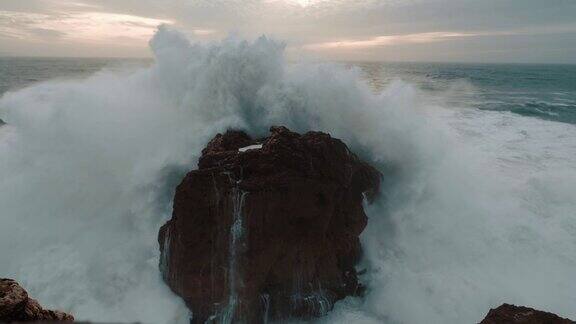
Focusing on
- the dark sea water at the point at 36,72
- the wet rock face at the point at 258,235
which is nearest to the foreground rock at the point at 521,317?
the wet rock face at the point at 258,235

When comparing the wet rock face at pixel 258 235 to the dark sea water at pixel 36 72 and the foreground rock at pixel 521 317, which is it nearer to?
the foreground rock at pixel 521 317

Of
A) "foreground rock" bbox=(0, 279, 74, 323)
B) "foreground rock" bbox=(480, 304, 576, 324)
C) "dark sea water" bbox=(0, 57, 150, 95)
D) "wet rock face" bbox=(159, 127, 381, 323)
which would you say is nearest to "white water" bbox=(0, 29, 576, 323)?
"wet rock face" bbox=(159, 127, 381, 323)

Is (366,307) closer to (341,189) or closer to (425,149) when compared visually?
(341,189)

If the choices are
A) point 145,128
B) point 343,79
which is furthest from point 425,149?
point 145,128

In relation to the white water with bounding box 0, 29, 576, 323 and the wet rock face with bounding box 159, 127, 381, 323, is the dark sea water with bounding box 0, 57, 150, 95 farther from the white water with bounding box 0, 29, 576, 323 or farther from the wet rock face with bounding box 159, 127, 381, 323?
the wet rock face with bounding box 159, 127, 381, 323

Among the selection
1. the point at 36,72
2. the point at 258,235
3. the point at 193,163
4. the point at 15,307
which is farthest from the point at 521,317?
Answer: the point at 36,72
